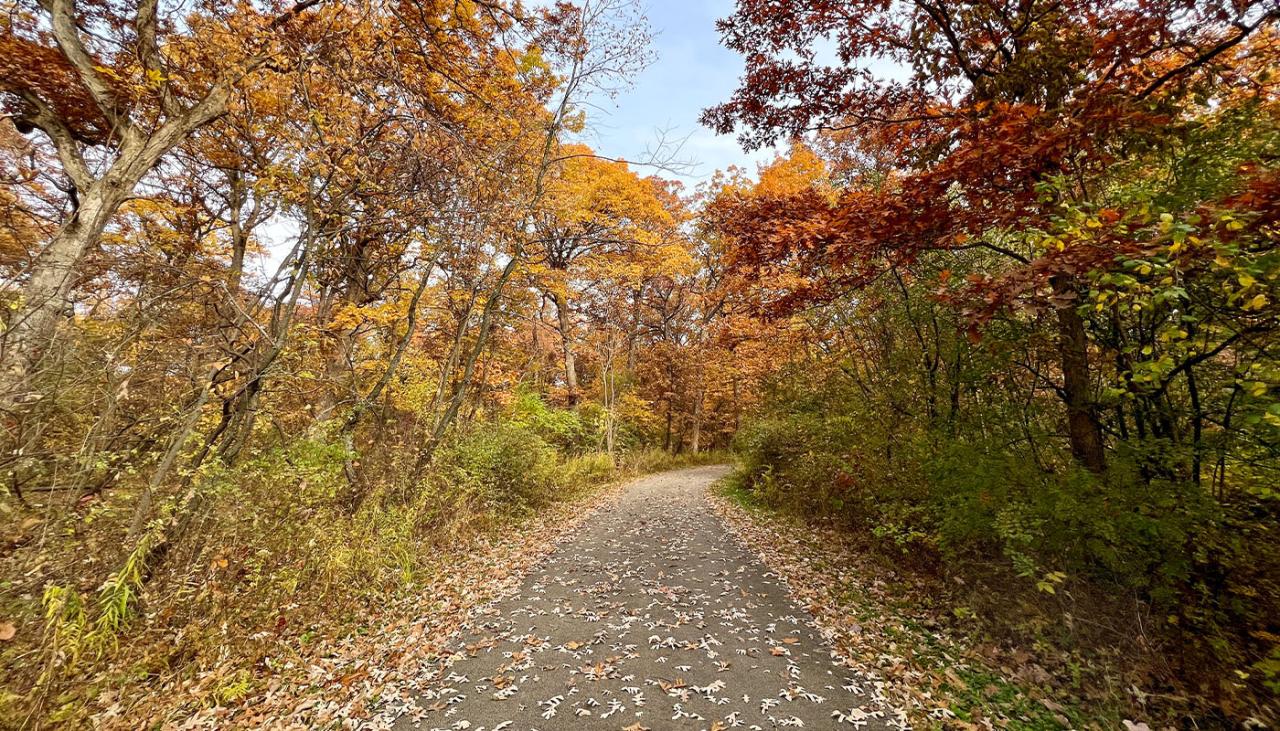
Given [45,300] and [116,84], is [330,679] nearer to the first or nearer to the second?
[45,300]

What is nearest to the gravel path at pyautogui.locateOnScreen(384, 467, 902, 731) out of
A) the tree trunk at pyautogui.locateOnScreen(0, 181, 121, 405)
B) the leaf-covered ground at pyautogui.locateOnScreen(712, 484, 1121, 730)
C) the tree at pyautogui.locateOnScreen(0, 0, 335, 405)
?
the leaf-covered ground at pyautogui.locateOnScreen(712, 484, 1121, 730)

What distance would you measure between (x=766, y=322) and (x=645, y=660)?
15.6ft

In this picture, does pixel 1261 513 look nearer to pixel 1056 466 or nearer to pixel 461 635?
pixel 1056 466

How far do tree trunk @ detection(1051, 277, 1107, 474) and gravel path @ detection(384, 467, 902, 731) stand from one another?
10.5 ft

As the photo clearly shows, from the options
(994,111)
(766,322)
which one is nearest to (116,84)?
(766,322)

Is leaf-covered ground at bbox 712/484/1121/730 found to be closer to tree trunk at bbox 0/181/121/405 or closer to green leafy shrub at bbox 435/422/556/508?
green leafy shrub at bbox 435/422/556/508

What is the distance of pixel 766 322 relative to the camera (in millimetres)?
6930

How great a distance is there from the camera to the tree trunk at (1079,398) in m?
4.47

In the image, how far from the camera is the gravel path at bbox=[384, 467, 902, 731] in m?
3.69

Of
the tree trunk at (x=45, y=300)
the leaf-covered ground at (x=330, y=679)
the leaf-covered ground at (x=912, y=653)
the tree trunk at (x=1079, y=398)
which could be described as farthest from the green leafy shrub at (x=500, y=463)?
the tree trunk at (x=1079, y=398)

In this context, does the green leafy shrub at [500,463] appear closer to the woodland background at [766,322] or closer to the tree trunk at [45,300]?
the woodland background at [766,322]

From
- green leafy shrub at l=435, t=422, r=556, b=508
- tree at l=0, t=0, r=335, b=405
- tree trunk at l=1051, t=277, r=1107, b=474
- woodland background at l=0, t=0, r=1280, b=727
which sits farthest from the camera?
green leafy shrub at l=435, t=422, r=556, b=508

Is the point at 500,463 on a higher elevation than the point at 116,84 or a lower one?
lower

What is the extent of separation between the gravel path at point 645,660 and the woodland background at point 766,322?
5.42ft
